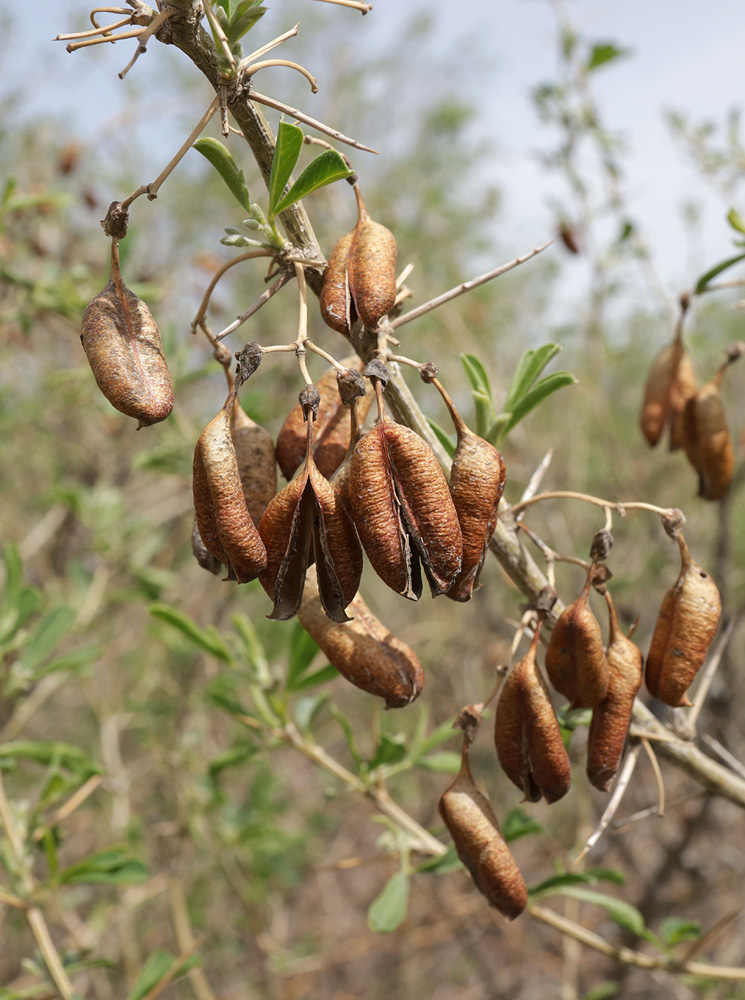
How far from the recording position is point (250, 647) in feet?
5.91

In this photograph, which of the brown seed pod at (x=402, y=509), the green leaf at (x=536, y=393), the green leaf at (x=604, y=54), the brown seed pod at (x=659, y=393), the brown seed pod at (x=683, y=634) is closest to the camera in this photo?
the brown seed pod at (x=402, y=509)

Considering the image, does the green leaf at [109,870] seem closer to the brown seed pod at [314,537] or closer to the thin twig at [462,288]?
the brown seed pod at [314,537]

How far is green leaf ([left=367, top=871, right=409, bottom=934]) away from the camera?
1.46m

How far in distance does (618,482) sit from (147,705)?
84.1 inches

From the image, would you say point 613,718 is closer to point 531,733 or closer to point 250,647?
point 531,733

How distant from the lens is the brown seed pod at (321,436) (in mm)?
1068

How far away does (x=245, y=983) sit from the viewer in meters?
3.96

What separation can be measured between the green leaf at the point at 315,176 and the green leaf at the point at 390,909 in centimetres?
122

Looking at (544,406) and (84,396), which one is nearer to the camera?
(84,396)

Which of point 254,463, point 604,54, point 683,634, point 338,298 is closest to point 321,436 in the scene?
point 254,463

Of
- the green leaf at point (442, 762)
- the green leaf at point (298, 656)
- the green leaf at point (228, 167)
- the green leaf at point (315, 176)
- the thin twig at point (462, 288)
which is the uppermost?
the green leaf at point (228, 167)

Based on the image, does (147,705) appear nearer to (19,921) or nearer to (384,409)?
(19,921)

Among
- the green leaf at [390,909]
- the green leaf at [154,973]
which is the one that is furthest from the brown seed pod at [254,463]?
the green leaf at [154,973]

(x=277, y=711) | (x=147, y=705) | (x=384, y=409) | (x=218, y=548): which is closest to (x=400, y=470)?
(x=384, y=409)
